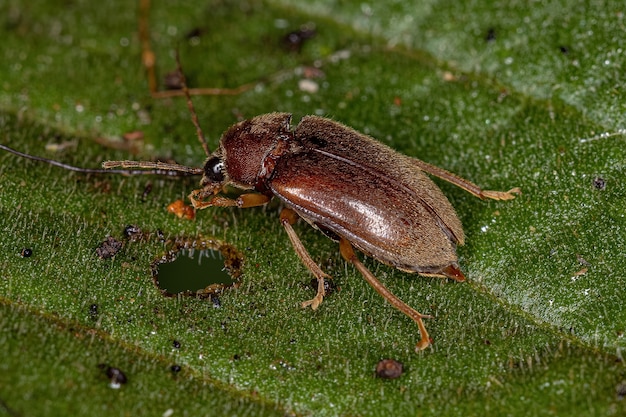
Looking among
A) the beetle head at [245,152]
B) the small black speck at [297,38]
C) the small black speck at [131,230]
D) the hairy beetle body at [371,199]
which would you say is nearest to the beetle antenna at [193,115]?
the beetle head at [245,152]

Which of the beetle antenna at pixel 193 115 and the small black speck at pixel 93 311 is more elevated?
the beetle antenna at pixel 193 115

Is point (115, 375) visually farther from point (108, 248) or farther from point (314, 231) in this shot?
point (314, 231)

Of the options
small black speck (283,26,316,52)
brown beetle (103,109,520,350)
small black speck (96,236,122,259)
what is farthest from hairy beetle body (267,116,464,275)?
small black speck (283,26,316,52)

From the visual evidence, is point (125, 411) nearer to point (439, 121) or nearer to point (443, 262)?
point (443, 262)

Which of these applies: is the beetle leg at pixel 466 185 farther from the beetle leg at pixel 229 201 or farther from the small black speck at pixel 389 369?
Answer: the small black speck at pixel 389 369

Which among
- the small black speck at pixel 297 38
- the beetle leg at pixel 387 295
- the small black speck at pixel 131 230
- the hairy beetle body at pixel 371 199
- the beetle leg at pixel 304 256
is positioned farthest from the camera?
the small black speck at pixel 297 38
